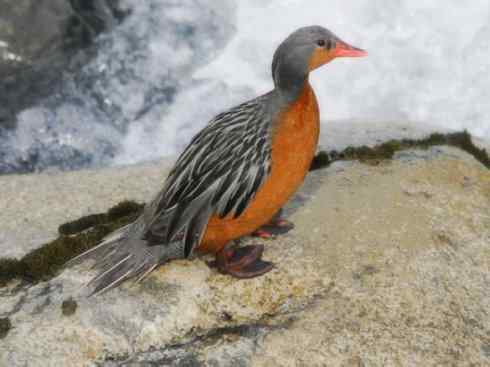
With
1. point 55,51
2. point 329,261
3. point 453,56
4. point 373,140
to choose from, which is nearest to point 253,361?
point 329,261

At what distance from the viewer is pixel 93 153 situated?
11.1m

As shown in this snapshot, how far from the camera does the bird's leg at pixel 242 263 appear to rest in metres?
5.24

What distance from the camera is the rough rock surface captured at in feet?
15.4

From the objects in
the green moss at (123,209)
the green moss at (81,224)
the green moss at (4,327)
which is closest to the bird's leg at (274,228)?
the green moss at (123,209)

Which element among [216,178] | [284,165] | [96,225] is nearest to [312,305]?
[284,165]

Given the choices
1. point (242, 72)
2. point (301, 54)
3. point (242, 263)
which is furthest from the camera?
point (242, 72)

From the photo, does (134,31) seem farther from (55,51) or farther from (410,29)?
(410,29)

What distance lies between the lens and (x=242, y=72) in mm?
12398

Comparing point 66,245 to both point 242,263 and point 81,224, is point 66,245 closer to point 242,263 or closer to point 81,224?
point 81,224

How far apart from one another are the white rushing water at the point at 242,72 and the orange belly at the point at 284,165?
20.4 feet

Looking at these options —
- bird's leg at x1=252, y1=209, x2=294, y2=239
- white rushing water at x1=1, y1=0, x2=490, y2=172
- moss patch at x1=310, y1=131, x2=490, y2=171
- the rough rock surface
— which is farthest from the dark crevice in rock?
white rushing water at x1=1, y1=0, x2=490, y2=172

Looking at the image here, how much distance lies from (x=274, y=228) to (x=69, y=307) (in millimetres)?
1733

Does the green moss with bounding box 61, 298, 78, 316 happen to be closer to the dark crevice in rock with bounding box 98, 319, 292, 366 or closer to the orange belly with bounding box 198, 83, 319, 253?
the dark crevice in rock with bounding box 98, 319, 292, 366

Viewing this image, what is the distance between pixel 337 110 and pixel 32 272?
7443 mm
